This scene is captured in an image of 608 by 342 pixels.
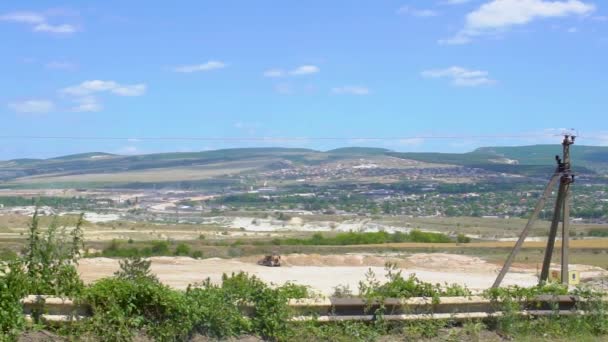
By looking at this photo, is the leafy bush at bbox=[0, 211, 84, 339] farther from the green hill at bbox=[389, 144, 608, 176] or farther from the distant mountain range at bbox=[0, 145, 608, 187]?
the green hill at bbox=[389, 144, 608, 176]

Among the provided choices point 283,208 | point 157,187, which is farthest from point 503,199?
point 157,187

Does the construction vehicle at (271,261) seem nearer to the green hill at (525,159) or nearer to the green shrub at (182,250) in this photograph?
the green shrub at (182,250)

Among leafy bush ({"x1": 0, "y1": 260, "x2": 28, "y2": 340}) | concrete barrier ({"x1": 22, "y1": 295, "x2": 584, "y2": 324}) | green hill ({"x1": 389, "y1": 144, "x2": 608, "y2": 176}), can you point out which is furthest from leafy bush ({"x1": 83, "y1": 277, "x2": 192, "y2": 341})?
green hill ({"x1": 389, "y1": 144, "x2": 608, "y2": 176})

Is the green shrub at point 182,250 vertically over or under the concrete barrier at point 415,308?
under

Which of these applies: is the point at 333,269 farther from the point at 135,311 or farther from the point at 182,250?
the point at 135,311

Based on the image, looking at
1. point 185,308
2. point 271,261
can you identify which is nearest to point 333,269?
point 271,261

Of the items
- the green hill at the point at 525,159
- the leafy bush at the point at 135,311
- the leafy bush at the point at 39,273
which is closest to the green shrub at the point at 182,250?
the leafy bush at the point at 39,273

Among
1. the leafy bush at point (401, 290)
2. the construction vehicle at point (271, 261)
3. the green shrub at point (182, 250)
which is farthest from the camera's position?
the green shrub at point (182, 250)
